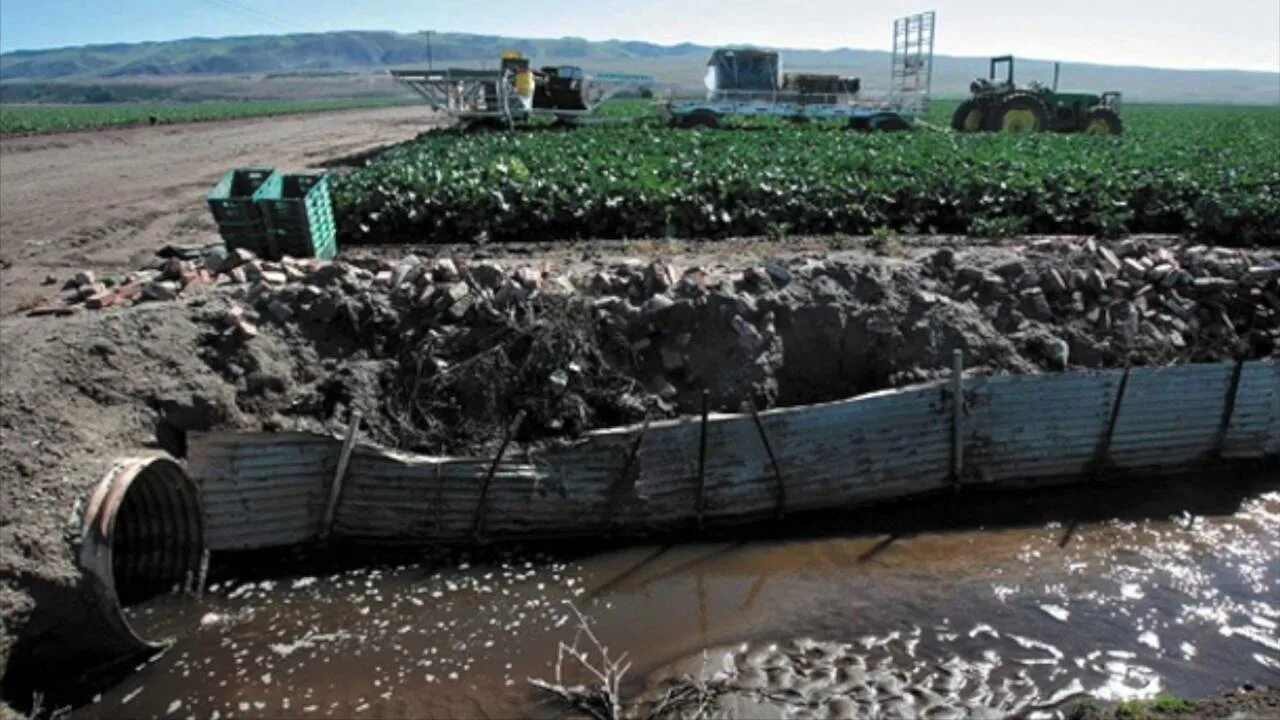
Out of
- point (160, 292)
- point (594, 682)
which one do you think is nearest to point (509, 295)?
point (160, 292)

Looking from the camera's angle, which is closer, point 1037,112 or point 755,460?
point 755,460

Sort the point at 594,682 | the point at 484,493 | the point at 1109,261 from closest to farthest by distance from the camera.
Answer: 1. the point at 594,682
2. the point at 484,493
3. the point at 1109,261

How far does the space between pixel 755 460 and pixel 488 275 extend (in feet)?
9.27

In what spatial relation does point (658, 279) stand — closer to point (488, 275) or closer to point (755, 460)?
point (488, 275)

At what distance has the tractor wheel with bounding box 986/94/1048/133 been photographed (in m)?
28.6

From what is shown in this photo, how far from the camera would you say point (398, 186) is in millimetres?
11977

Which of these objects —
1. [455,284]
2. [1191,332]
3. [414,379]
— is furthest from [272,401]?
[1191,332]

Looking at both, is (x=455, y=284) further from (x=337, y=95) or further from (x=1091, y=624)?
(x=337, y=95)

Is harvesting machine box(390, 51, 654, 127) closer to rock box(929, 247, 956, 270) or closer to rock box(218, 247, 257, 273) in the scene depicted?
rock box(218, 247, 257, 273)

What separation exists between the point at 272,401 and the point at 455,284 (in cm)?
178

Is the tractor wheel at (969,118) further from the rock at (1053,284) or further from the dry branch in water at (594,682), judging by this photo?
the dry branch in water at (594,682)

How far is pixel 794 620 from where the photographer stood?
6152mm

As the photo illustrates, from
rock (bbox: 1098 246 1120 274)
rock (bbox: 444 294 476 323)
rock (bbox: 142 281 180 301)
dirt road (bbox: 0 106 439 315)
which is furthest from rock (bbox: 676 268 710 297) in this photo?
dirt road (bbox: 0 106 439 315)

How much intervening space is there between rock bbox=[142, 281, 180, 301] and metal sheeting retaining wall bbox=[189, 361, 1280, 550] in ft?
6.65
